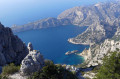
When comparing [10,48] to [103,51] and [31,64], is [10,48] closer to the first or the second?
[31,64]

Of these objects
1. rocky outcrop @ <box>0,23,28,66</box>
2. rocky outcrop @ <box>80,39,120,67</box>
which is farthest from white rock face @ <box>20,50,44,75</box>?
rocky outcrop @ <box>80,39,120,67</box>

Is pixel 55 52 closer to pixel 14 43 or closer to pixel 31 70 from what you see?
pixel 14 43

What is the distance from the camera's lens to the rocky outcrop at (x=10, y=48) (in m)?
34.3

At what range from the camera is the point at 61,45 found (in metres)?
144

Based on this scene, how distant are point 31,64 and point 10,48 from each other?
20.0 metres

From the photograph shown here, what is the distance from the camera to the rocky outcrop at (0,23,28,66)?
34.3 metres

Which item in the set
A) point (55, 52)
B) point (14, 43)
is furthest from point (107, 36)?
point (14, 43)

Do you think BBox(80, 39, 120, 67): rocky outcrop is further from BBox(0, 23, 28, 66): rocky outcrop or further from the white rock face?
BBox(0, 23, 28, 66): rocky outcrop

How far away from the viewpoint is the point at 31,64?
1783 centimetres

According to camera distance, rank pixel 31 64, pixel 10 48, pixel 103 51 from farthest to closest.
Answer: pixel 103 51, pixel 10 48, pixel 31 64

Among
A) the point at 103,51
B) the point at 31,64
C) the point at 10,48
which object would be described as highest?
the point at 10,48

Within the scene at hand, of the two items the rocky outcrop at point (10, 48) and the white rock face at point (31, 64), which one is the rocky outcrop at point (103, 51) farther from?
the rocky outcrop at point (10, 48)

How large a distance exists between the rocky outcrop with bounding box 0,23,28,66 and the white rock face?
51.8ft

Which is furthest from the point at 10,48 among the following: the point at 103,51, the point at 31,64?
the point at 103,51
